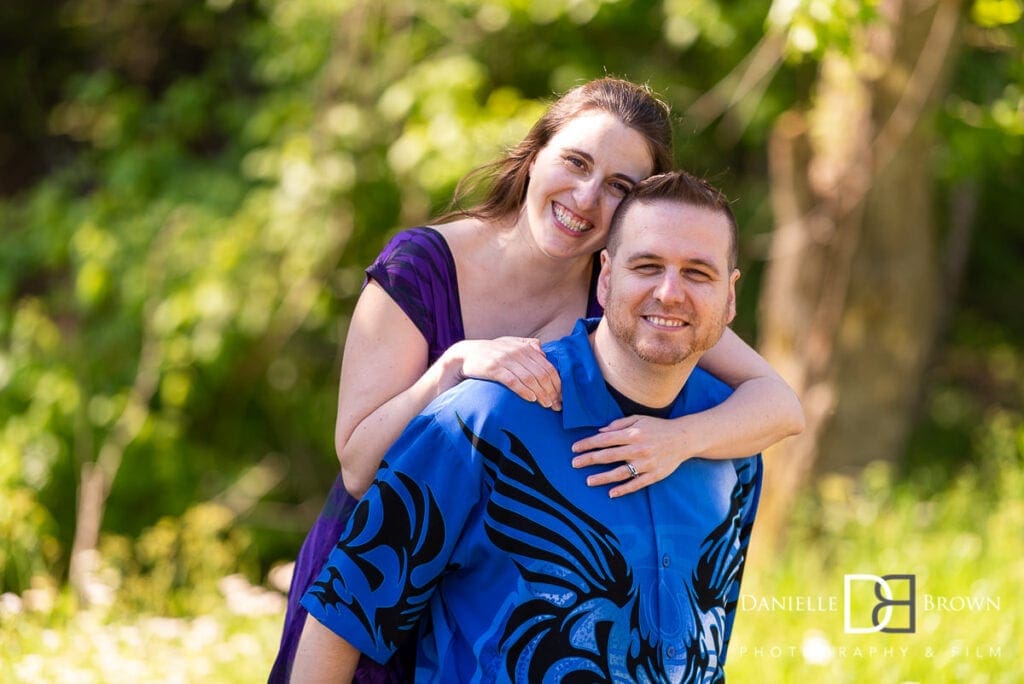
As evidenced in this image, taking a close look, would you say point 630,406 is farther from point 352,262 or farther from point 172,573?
point 352,262

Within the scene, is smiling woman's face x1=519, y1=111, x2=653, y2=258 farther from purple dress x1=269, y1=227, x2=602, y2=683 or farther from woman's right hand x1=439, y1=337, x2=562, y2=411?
woman's right hand x1=439, y1=337, x2=562, y2=411

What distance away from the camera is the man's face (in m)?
2.21

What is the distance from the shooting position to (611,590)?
2.21m

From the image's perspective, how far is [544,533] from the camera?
2211mm

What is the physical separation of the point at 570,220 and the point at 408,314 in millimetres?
400

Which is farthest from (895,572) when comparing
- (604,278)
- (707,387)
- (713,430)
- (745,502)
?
(604,278)

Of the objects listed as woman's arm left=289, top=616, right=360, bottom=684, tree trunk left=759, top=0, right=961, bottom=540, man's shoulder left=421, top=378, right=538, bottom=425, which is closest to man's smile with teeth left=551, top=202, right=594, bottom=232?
man's shoulder left=421, top=378, right=538, bottom=425

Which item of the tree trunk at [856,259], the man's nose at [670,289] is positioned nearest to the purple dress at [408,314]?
the man's nose at [670,289]

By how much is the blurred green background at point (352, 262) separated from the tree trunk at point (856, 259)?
0.05ft

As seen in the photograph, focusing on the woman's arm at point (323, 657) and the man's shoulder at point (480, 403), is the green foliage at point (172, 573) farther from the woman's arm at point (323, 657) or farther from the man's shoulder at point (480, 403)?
the man's shoulder at point (480, 403)

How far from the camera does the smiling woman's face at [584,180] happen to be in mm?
2504

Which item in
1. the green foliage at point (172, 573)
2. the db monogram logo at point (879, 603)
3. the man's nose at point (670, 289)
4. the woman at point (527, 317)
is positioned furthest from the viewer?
Answer: the green foliage at point (172, 573)

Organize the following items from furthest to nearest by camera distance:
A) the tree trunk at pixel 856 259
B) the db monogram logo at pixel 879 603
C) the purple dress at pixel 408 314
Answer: the tree trunk at pixel 856 259
the db monogram logo at pixel 879 603
the purple dress at pixel 408 314

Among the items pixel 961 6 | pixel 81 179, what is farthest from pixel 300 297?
pixel 961 6
